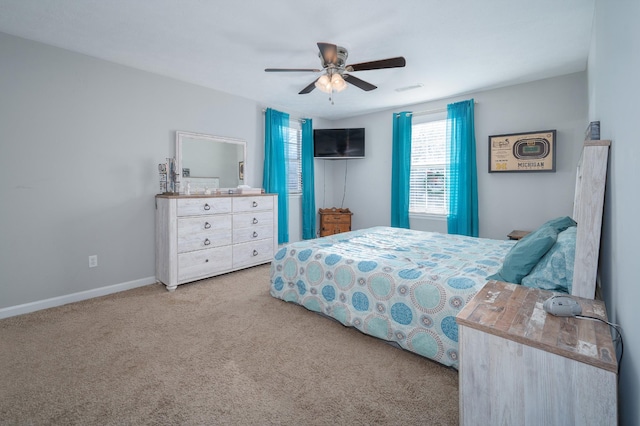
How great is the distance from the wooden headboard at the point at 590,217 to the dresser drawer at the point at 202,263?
3.42 meters

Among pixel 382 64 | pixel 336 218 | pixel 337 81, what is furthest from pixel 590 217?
pixel 336 218

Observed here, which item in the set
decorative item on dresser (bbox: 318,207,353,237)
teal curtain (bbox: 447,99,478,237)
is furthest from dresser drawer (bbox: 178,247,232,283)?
teal curtain (bbox: 447,99,478,237)

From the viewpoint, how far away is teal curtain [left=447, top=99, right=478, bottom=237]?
4250mm

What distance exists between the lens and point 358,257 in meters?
2.50

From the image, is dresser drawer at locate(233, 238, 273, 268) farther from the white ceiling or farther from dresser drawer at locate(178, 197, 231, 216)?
the white ceiling

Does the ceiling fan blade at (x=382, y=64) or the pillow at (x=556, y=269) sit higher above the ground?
the ceiling fan blade at (x=382, y=64)

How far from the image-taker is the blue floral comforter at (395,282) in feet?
6.20

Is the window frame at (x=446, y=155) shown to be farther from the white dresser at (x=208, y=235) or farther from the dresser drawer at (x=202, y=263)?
the dresser drawer at (x=202, y=263)

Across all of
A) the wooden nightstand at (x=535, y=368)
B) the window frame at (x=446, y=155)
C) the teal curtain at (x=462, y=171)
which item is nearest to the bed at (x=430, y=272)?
the wooden nightstand at (x=535, y=368)

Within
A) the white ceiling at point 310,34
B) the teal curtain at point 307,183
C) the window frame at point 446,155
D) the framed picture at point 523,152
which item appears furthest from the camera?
the teal curtain at point 307,183

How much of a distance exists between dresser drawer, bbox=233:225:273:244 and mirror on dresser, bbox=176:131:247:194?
0.73 metres

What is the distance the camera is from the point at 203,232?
3.55 m

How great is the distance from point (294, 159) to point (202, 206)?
227cm

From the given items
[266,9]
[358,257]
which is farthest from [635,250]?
[266,9]
